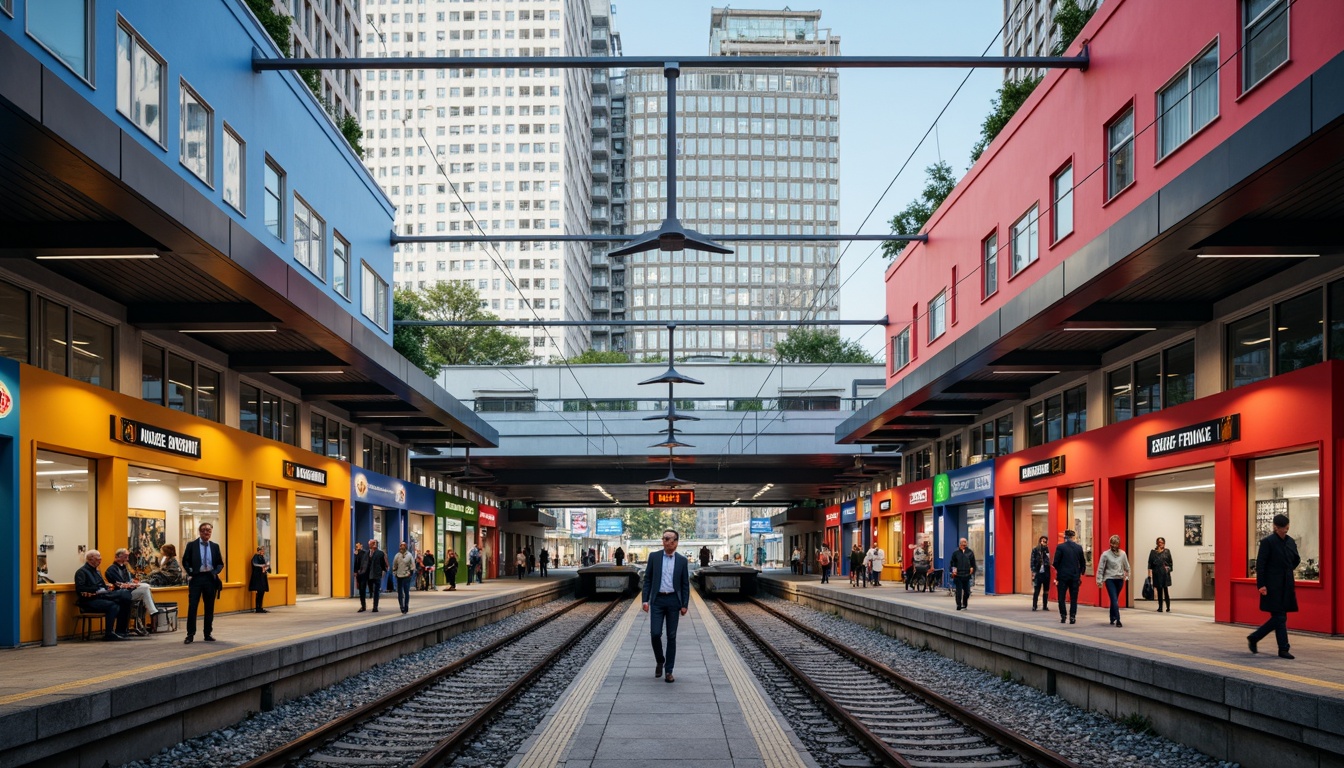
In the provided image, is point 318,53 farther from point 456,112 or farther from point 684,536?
point 684,536

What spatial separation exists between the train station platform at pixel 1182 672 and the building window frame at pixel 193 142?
1345cm

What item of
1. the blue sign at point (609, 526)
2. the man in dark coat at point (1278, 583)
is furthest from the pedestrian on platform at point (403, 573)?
the blue sign at point (609, 526)

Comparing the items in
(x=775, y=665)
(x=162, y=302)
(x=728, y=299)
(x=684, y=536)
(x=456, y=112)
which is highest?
(x=456, y=112)

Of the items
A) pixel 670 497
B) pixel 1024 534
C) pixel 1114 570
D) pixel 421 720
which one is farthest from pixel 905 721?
pixel 670 497

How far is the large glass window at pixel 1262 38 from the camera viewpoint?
15.3 m

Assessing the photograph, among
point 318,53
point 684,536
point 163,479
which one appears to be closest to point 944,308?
point 163,479

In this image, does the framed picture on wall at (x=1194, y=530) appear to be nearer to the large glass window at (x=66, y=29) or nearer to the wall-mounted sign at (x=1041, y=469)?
the wall-mounted sign at (x=1041, y=469)

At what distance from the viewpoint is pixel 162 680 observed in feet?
35.4

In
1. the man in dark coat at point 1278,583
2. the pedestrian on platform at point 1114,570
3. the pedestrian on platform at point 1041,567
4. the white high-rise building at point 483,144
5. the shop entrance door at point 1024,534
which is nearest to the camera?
the man in dark coat at point 1278,583

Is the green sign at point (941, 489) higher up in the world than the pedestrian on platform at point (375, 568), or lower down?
higher up

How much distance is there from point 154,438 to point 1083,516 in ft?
56.6

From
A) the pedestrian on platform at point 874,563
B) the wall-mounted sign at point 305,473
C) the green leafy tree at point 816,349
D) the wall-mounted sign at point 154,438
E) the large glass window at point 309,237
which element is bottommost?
the pedestrian on platform at point 874,563

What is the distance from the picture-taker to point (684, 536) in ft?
569

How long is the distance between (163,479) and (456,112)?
125227 mm
